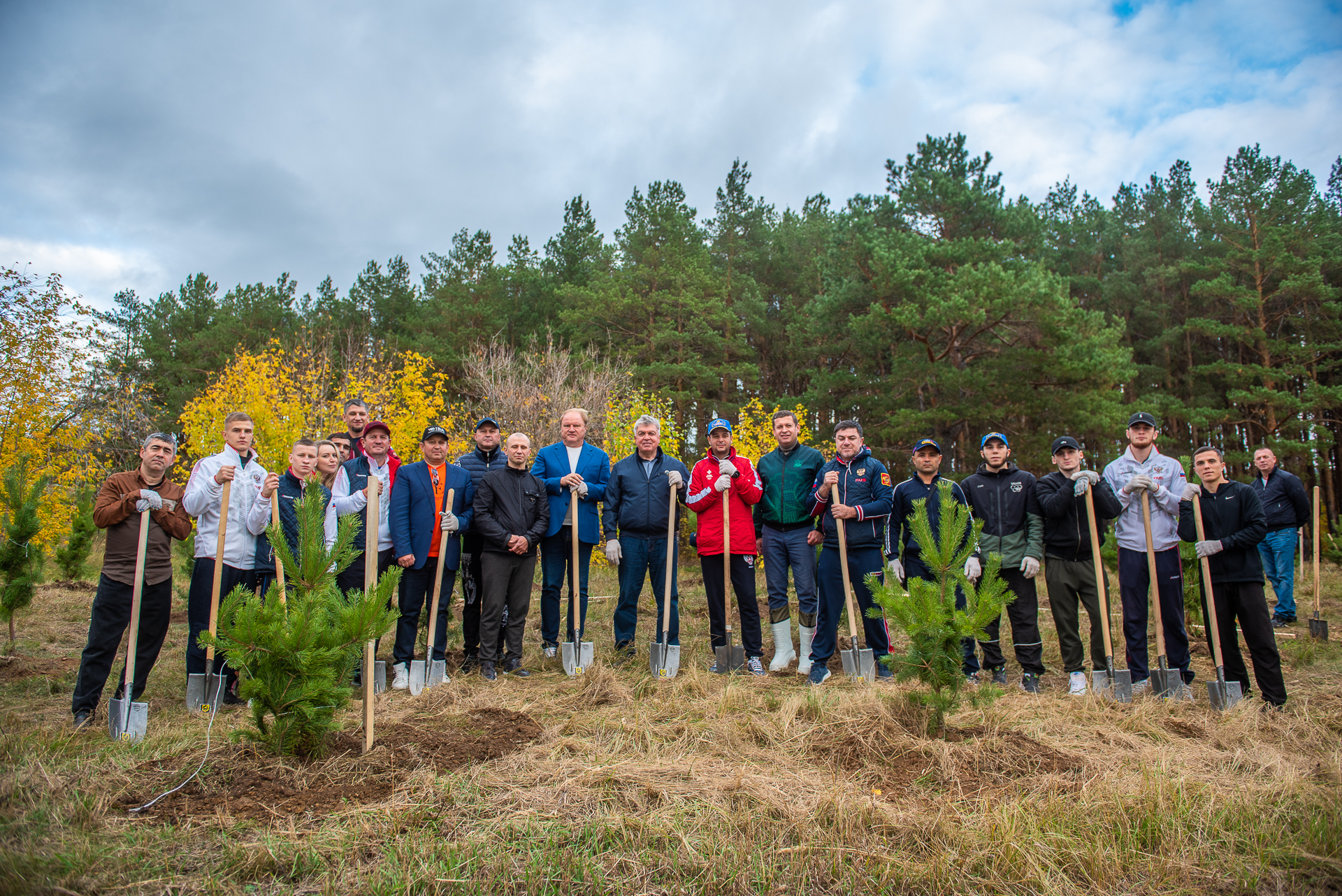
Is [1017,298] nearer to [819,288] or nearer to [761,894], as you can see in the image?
[819,288]

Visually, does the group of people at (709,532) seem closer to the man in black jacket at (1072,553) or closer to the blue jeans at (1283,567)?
the man in black jacket at (1072,553)

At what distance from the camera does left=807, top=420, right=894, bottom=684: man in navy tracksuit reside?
5.62 meters

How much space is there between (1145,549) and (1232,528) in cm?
54

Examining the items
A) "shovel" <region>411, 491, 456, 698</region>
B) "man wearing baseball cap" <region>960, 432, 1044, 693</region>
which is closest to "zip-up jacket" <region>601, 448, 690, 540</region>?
"shovel" <region>411, 491, 456, 698</region>

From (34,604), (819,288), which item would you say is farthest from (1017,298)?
(34,604)

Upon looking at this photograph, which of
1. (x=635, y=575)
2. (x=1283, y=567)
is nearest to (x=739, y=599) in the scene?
(x=635, y=575)

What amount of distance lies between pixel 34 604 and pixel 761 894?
11.1 meters

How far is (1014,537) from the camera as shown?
551 centimetres

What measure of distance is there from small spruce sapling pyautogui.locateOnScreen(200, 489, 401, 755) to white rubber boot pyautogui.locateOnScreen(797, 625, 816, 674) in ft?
11.5

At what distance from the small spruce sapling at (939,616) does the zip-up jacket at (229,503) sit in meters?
4.29

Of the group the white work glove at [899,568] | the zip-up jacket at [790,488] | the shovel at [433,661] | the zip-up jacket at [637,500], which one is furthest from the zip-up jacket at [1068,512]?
the shovel at [433,661]

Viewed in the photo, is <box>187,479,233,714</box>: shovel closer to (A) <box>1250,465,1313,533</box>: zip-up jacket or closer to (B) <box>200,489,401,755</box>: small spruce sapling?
(B) <box>200,489,401,755</box>: small spruce sapling

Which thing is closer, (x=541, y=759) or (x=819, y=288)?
(x=541, y=759)

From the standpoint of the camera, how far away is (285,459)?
12.6 m
